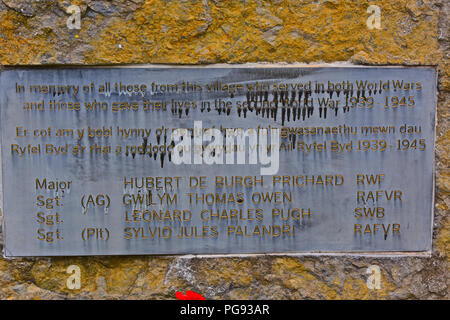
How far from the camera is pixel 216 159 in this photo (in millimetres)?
2285

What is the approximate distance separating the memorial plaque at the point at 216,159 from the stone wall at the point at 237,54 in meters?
0.08

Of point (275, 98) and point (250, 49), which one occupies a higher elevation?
point (250, 49)

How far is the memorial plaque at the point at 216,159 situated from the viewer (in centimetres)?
225

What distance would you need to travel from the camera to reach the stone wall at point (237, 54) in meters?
2.23

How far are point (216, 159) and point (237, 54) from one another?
58cm

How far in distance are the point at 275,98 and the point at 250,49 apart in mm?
298

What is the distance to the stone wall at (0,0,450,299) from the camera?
223cm

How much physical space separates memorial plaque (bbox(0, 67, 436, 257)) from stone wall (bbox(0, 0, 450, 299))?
0.25ft

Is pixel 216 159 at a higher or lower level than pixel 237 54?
lower

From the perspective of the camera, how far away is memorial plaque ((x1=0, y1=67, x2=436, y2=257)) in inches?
88.4

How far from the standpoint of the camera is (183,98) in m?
2.25

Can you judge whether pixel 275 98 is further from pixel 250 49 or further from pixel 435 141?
pixel 435 141

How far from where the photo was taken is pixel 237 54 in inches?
89.0

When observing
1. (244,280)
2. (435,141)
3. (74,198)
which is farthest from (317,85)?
(74,198)
